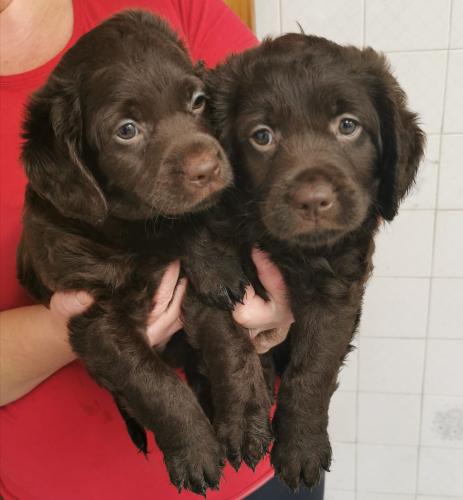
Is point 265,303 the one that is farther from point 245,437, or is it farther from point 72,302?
point 72,302

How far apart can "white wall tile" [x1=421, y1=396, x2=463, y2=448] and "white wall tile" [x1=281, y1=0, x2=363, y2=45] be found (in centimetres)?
187

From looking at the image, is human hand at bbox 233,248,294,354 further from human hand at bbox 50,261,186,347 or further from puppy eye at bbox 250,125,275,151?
puppy eye at bbox 250,125,275,151

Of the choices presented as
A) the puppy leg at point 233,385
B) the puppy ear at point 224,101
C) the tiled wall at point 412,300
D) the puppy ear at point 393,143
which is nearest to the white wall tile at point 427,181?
the tiled wall at point 412,300

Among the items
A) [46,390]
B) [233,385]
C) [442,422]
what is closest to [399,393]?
[442,422]

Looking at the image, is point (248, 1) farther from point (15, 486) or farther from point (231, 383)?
point (15, 486)

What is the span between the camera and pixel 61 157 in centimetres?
113

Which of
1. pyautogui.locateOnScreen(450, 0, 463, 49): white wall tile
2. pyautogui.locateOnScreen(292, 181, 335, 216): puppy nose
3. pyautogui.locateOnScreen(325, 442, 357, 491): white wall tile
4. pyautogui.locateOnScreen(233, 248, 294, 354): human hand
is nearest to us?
pyautogui.locateOnScreen(292, 181, 335, 216): puppy nose

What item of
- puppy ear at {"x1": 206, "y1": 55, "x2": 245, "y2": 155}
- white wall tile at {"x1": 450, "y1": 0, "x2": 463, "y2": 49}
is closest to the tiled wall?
white wall tile at {"x1": 450, "y1": 0, "x2": 463, "y2": 49}

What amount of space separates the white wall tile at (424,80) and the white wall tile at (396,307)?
0.74 m

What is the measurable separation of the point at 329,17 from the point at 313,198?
4.47 ft

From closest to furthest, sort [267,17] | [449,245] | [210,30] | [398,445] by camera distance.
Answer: [210,30]
[267,17]
[449,245]
[398,445]

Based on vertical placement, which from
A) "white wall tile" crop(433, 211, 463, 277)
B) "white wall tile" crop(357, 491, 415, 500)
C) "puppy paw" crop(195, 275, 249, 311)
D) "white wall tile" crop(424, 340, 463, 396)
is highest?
"puppy paw" crop(195, 275, 249, 311)

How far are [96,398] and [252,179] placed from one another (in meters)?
0.74

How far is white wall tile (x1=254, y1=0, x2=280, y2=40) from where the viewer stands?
2.15 meters
